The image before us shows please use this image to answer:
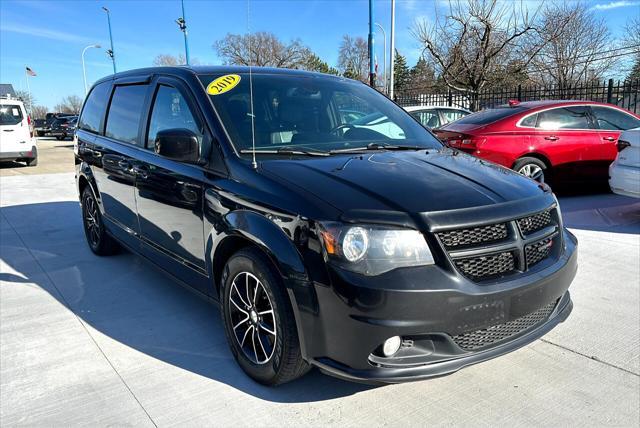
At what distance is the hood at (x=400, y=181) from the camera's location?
2.29m

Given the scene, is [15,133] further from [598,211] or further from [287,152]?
[598,211]

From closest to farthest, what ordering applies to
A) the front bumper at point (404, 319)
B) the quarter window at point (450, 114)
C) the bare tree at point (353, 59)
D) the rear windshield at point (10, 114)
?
1. the front bumper at point (404, 319)
2. the quarter window at point (450, 114)
3. the rear windshield at point (10, 114)
4. the bare tree at point (353, 59)

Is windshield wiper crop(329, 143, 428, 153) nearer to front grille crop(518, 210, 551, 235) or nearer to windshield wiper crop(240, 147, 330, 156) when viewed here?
windshield wiper crop(240, 147, 330, 156)

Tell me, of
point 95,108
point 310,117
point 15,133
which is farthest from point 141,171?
point 15,133

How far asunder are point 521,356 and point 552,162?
5.26 m

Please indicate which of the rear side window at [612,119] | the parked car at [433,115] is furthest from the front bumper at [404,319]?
the parked car at [433,115]

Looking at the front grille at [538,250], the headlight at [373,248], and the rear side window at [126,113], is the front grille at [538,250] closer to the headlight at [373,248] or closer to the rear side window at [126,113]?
the headlight at [373,248]

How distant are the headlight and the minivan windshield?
3.18ft

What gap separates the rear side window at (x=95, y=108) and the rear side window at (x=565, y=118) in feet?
20.0

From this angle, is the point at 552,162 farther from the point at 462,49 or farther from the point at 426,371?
the point at 462,49

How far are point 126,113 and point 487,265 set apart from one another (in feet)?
11.0

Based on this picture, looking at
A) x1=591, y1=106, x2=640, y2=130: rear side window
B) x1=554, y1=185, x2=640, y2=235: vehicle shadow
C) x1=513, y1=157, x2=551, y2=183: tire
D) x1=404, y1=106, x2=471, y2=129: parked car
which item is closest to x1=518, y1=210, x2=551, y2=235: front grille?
x1=554, y1=185, x2=640, y2=235: vehicle shadow

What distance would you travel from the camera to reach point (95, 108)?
5.11 meters

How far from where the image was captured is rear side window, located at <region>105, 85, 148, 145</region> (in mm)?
3927
